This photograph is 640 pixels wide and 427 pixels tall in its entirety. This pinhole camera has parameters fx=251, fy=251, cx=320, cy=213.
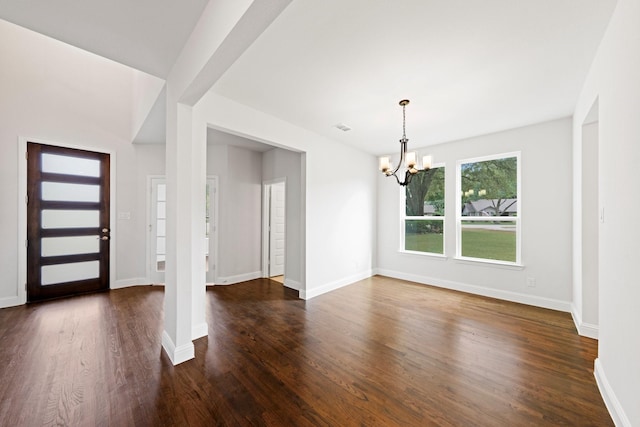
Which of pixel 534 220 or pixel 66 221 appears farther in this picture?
pixel 66 221

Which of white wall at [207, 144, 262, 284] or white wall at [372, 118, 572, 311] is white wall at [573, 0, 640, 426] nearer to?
white wall at [372, 118, 572, 311]

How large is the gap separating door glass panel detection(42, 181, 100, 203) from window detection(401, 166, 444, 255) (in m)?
5.79

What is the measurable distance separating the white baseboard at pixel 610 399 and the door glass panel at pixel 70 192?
6582 mm

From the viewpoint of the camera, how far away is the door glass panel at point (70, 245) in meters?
3.94

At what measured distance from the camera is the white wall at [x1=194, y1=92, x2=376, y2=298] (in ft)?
10.6

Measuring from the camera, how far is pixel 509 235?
13.4 ft

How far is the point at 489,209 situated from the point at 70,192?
22.8 ft

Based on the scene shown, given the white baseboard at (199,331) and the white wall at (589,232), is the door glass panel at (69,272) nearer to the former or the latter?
the white baseboard at (199,331)

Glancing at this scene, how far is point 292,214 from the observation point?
462 centimetres

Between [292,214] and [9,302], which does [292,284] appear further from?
[9,302]

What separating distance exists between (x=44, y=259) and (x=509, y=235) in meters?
7.34

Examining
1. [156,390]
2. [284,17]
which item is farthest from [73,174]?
[284,17]

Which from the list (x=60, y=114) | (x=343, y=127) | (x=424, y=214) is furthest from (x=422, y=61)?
(x=60, y=114)

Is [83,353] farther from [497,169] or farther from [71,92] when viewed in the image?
[497,169]
